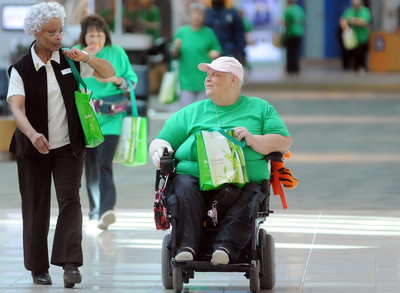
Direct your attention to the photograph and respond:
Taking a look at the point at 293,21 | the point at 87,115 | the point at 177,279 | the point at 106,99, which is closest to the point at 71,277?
the point at 177,279

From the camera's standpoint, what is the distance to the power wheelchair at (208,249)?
4.57 m

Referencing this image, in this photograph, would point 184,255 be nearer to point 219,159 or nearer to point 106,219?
point 219,159

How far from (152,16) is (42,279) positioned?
14233mm

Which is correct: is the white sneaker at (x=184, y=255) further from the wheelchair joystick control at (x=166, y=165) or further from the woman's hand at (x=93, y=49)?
the woman's hand at (x=93, y=49)

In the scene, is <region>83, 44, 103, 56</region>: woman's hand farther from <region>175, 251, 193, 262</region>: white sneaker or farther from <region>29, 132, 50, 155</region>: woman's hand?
<region>175, 251, 193, 262</region>: white sneaker

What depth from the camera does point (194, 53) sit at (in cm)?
1048

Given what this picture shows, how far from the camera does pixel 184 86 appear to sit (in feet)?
34.4

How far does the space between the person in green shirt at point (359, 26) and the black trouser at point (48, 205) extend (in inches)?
778

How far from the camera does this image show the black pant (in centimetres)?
673

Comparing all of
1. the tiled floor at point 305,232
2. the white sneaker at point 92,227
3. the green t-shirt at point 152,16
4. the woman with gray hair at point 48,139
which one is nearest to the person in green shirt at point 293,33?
the green t-shirt at point 152,16

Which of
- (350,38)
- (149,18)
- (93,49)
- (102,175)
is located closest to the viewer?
(93,49)

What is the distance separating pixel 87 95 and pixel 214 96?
76 centimetres

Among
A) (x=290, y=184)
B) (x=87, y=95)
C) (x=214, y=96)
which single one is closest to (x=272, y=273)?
(x=290, y=184)

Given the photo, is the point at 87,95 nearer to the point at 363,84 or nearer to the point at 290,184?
the point at 290,184
